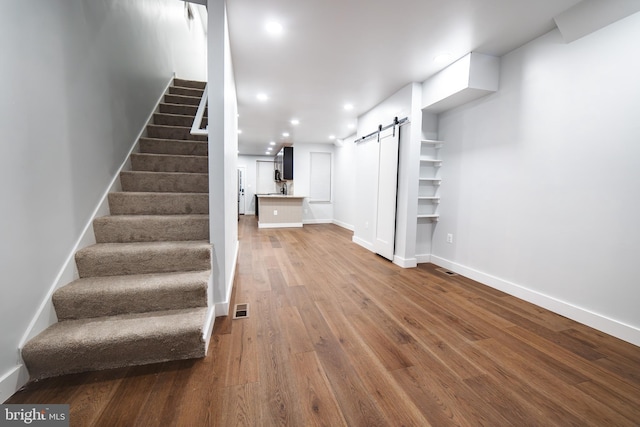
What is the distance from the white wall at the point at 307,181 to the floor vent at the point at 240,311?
17.2 feet

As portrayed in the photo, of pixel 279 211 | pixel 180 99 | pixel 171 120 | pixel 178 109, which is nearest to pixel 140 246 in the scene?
pixel 171 120

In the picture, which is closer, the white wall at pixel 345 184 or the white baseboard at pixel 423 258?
the white baseboard at pixel 423 258

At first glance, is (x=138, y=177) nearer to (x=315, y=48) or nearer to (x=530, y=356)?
(x=315, y=48)

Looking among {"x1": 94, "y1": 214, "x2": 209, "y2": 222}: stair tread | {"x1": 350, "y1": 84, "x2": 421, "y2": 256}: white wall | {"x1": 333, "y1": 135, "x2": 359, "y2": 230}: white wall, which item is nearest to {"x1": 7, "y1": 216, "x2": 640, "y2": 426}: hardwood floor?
{"x1": 94, "y1": 214, "x2": 209, "y2": 222}: stair tread

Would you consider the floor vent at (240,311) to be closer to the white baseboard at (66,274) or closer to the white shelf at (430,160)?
the white baseboard at (66,274)

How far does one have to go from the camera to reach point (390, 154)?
370 cm

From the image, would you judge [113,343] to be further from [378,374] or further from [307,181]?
[307,181]

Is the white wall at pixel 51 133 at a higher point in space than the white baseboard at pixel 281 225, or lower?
higher

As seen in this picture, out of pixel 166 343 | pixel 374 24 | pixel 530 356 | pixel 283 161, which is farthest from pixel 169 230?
pixel 283 161

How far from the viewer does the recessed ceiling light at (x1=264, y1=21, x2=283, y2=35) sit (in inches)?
85.1

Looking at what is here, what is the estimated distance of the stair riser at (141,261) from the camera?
1.72 metres

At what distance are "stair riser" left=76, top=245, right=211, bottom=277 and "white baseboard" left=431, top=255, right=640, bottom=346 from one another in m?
2.93

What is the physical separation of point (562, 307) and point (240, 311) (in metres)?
2.79

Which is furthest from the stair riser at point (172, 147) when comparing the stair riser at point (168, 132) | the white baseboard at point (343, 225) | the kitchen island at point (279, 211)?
the white baseboard at point (343, 225)
